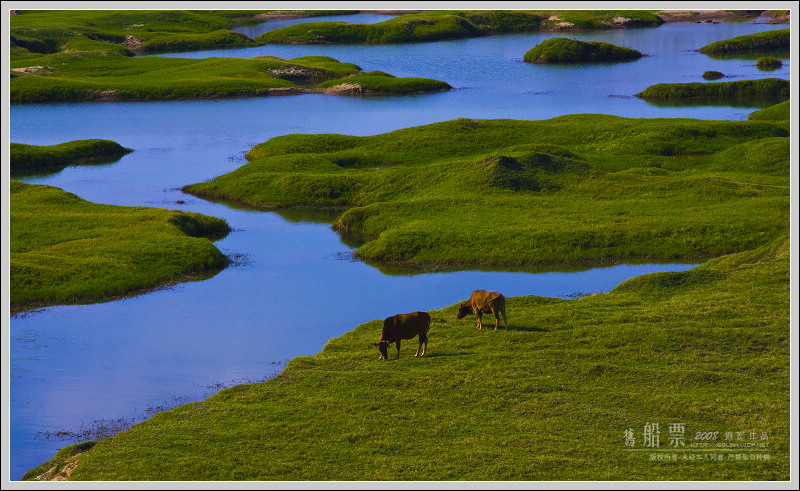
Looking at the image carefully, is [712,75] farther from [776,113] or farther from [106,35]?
[106,35]

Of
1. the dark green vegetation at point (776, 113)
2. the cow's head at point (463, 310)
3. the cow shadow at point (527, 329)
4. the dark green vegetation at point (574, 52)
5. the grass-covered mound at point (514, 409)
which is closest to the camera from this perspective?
the grass-covered mound at point (514, 409)

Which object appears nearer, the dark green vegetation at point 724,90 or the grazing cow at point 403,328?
the grazing cow at point 403,328

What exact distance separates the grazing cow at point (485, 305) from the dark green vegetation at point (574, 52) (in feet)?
414

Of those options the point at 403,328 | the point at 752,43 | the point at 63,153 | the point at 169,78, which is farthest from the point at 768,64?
the point at 403,328

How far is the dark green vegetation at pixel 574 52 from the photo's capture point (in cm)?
15450

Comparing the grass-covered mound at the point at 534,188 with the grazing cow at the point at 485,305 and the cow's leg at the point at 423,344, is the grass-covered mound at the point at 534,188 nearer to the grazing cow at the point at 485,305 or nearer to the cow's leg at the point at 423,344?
the grazing cow at the point at 485,305

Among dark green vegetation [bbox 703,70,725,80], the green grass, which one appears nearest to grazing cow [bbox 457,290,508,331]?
dark green vegetation [bbox 703,70,725,80]

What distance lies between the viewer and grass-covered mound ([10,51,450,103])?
128375 millimetres

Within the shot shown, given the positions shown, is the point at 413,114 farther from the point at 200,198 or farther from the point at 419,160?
the point at 200,198

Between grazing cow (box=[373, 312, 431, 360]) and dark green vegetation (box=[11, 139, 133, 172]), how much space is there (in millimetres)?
67353

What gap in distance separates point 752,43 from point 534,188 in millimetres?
118308

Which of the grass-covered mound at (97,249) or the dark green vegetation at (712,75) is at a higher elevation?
the dark green vegetation at (712,75)

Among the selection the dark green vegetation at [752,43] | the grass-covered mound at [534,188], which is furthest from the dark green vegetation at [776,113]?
the dark green vegetation at [752,43]

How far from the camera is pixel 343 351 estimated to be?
3606cm
